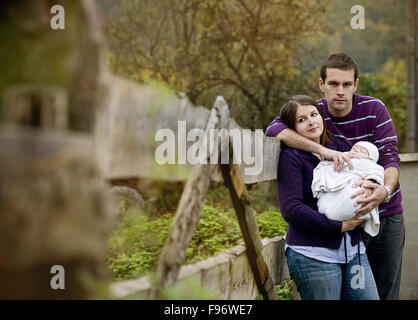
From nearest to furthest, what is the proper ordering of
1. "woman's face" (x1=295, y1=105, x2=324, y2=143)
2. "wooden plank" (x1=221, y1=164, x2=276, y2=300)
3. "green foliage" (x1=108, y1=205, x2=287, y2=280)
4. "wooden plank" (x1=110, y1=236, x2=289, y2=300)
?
"wooden plank" (x1=110, y1=236, x2=289, y2=300) < "wooden plank" (x1=221, y1=164, x2=276, y2=300) < "woman's face" (x1=295, y1=105, x2=324, y2=143) < "green foliage" (x1=108, y1=205, x2=287, y2=280)

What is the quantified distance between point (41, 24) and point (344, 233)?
1.57 m

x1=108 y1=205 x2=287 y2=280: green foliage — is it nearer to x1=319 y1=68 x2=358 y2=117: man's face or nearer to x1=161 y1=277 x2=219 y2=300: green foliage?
x1=319 y1=68 x2=358 y2=117: man's face

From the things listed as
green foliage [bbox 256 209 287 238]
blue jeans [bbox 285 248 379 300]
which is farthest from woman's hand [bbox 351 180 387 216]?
green foliage [bbox 256 209 287 238]

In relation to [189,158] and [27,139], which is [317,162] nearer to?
[189,158]

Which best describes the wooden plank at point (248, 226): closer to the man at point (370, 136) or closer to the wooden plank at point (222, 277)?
the wooden plank at point (222, 277)

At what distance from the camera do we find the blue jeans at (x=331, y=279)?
78.2 inches

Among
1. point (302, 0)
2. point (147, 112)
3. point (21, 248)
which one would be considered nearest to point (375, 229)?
point (147, 112)

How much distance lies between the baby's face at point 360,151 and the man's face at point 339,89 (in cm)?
32

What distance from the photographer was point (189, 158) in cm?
163

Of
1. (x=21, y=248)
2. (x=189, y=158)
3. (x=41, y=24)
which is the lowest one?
(x=21, y=248)

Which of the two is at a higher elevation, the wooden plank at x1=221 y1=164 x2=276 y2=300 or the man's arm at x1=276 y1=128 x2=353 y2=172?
the man's arm at x1=276 y1=128 x2=353 y2=172

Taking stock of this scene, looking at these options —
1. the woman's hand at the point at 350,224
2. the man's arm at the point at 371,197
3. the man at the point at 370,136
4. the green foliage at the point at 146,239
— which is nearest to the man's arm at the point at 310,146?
the man at the point at 370,136

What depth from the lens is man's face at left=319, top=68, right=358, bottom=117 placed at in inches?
92.4
